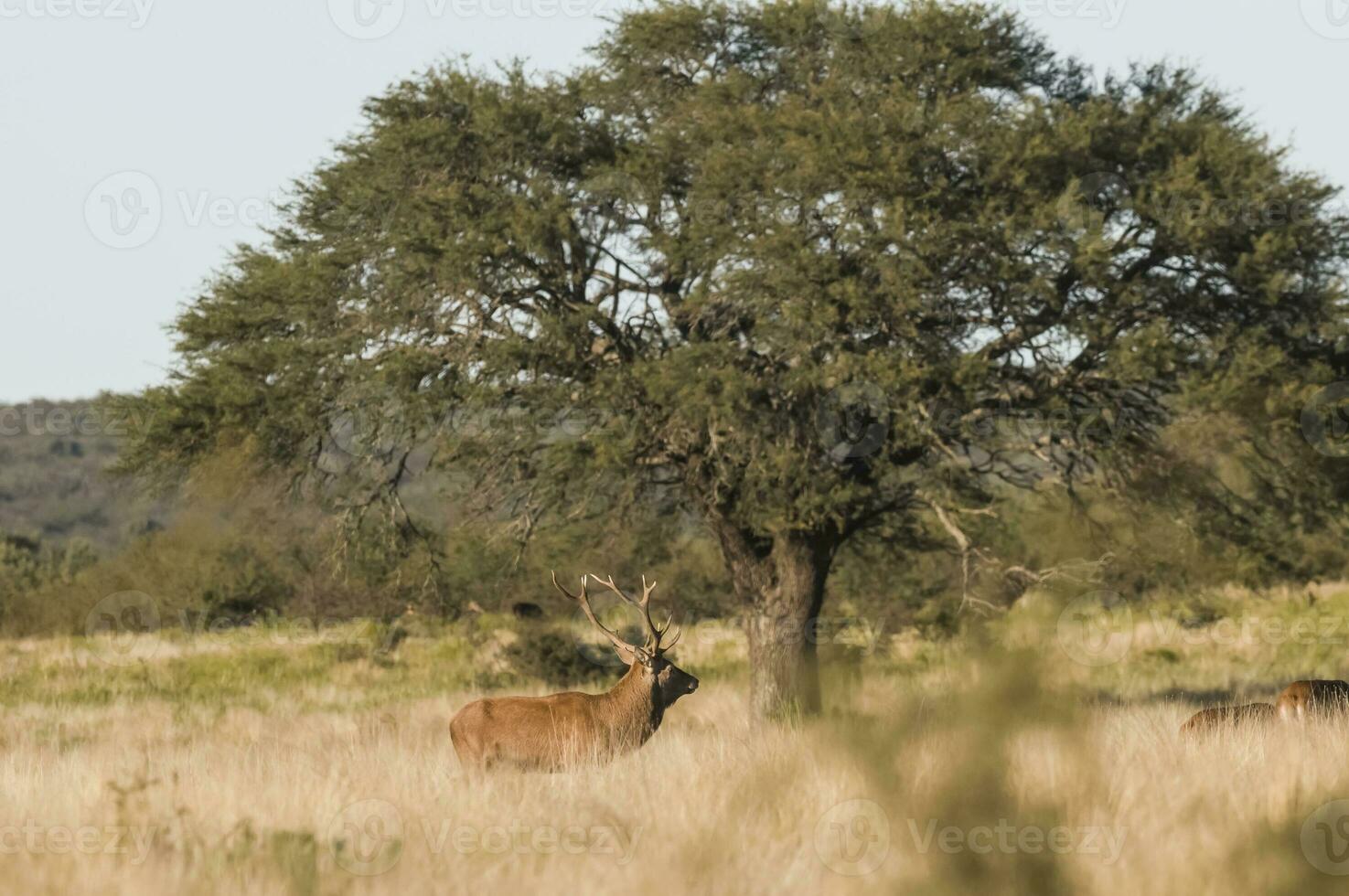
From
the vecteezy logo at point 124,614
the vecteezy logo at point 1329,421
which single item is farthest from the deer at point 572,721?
the vecteezy logo at point 124,614

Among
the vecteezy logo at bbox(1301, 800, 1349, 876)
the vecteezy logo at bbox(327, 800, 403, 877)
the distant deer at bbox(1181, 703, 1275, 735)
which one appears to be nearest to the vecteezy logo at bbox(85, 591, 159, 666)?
the distant deer at bbox(1181, 703, 1275, 735)

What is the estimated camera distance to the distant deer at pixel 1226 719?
10891 mm

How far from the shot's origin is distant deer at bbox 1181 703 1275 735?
35.7 feet

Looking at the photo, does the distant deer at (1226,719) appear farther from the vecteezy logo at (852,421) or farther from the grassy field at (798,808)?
the vecteezy logo at (852,421)

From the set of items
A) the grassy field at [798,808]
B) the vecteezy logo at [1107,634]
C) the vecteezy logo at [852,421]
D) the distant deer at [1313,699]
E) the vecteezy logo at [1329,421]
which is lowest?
the vecteezy logo at [1107,634]

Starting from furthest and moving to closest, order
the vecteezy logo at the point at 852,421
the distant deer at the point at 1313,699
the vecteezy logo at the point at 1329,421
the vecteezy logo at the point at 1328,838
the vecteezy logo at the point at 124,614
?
the vecteezy logo at the point at 124,614
the vecteezy logo at the point at 852,421
the vecteezy logo at the point at 1329,421
the distant deer at the point at 1313,699
the vecteezy logo at the point at 1328,838

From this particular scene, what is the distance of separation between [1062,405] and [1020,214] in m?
2.16

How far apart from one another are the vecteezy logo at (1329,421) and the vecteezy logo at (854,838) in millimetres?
8692

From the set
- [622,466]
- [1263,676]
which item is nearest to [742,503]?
[622,466]

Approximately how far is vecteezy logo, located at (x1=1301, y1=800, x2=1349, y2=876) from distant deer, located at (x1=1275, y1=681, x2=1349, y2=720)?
14.7 ft

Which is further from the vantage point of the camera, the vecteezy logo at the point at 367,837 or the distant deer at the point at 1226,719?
the distant deer at the point at 1226,719

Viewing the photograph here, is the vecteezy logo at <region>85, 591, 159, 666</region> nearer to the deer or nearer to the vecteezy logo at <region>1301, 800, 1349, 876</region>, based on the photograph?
the deer

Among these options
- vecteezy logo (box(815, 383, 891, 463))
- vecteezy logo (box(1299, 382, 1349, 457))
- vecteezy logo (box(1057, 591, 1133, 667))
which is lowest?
vecteezy logo (box(1057, 591, 1133, 667))

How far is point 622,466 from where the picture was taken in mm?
15266
